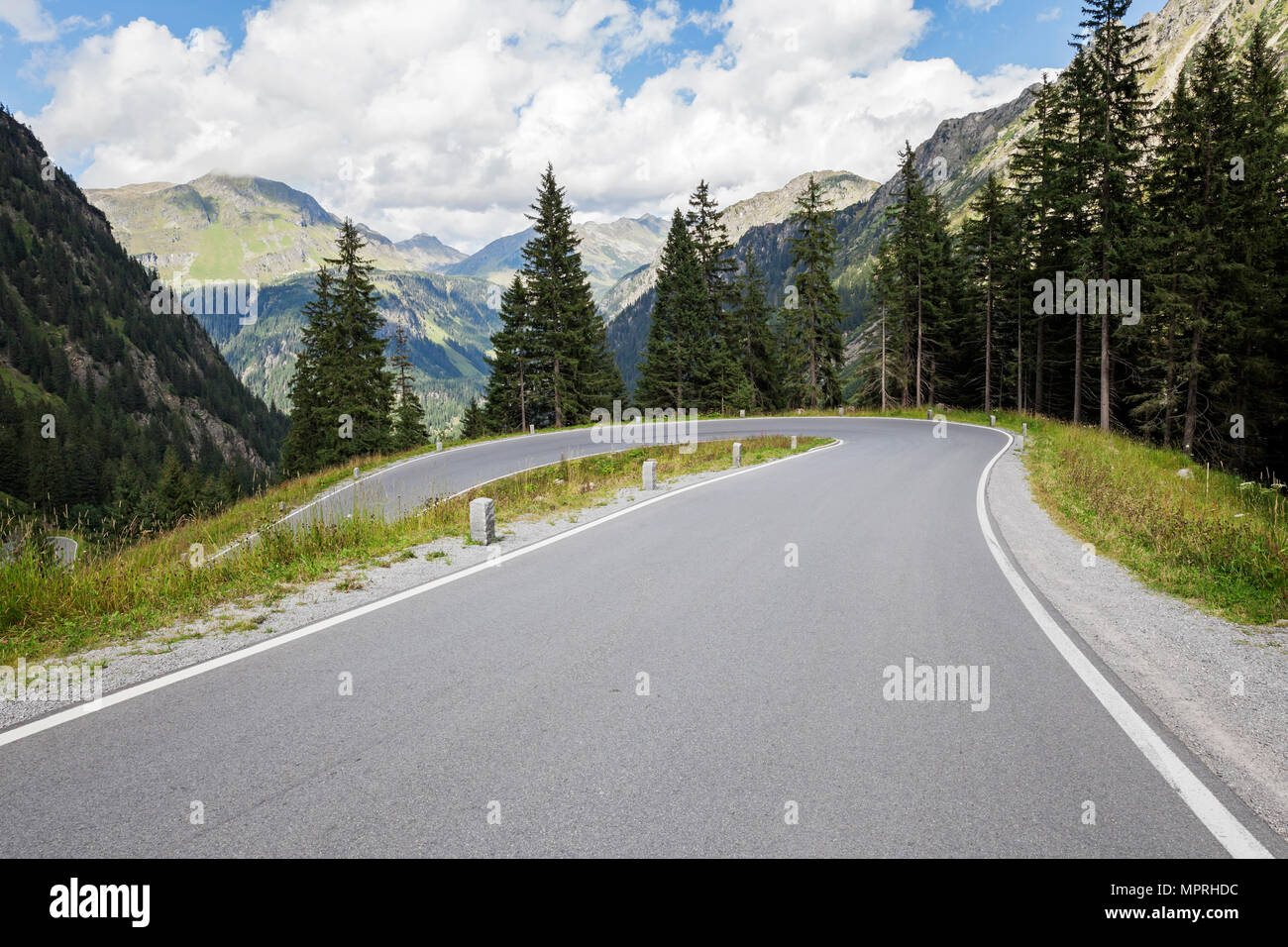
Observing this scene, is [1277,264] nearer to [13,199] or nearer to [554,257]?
[554,257]

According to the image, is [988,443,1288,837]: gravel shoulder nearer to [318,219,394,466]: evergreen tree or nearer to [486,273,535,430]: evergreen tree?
[318,219,394,466]: evergreen tree

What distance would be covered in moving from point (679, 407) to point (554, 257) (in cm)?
1280

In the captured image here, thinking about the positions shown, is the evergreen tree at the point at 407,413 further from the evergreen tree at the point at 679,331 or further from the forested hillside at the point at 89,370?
the forested hillside at the point at 89,370

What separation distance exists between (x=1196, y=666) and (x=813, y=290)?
138 ft

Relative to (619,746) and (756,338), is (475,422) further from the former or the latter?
(619,746)

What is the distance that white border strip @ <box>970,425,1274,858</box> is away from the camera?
8.84 feet

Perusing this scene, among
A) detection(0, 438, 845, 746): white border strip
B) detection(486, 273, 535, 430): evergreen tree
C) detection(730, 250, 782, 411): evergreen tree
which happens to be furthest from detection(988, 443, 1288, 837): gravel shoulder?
detection(730, 250, 782, 411): evergreen tree

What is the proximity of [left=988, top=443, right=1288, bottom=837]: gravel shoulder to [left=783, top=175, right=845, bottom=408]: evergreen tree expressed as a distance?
126ft

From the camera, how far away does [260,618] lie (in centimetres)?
568

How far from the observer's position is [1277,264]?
2617 centimetres

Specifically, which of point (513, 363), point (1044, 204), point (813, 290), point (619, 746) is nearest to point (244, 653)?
point (619, 746)
